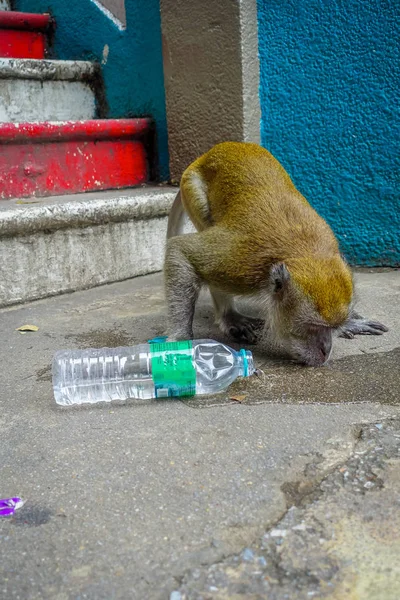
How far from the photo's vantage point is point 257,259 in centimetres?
248

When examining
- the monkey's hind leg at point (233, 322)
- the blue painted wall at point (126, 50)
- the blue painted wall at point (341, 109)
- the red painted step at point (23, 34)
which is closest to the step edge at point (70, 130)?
the blue painted wall at point (126, 50)

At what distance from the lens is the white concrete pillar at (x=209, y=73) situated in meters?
3.82

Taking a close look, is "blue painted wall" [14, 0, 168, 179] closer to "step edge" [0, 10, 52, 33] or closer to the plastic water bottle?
"step edge" [0, 10, 52, 33]

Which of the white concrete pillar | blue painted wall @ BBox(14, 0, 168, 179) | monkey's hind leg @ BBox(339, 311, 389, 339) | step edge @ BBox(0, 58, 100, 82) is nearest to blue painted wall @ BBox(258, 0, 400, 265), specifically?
Result: the white concrete pillar

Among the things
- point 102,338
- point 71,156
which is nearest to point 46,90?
point 71,156

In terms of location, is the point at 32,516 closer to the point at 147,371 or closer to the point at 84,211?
the point at 147,371

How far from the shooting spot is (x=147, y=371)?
2264 millimetres

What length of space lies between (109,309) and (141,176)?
1595 mm

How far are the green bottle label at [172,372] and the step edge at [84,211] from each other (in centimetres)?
136

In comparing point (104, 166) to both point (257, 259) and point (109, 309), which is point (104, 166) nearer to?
point (109, 309)

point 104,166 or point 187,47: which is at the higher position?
point 187,47

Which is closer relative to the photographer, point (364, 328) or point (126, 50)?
point (364, 328)

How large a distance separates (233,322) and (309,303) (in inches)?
29.1

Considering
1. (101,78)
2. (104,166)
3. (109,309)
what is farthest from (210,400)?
(101,78)
